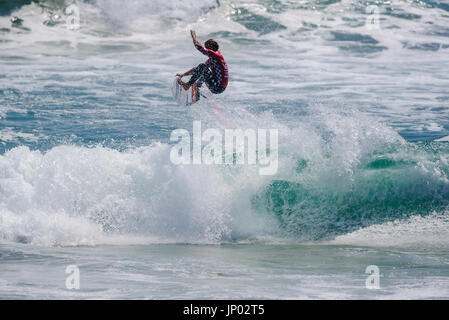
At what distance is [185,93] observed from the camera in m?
10.9

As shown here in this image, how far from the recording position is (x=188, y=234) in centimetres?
913

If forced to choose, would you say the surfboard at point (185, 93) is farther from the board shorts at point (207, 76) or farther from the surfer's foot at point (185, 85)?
the board shorts at point (207, 76)

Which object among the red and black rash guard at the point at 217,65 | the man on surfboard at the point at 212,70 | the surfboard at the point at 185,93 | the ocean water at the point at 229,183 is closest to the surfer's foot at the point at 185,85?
the man on surfboard at the point at 212,70

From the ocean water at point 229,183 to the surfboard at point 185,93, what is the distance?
2.55 ft

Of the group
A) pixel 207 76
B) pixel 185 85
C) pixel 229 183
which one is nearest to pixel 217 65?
pixel 207 76

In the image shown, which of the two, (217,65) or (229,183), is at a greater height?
(217,65)

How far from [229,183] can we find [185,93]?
1.90 meters

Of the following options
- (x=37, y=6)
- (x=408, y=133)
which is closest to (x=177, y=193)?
(x=408, y=133)

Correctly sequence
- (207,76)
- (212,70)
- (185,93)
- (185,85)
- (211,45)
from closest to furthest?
(211,45), (212,70), (207,76), (185,85), (185,93)

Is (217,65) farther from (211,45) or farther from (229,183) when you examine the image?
(229,183)

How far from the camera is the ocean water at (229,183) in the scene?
683cm

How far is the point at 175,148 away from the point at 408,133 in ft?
15.4
